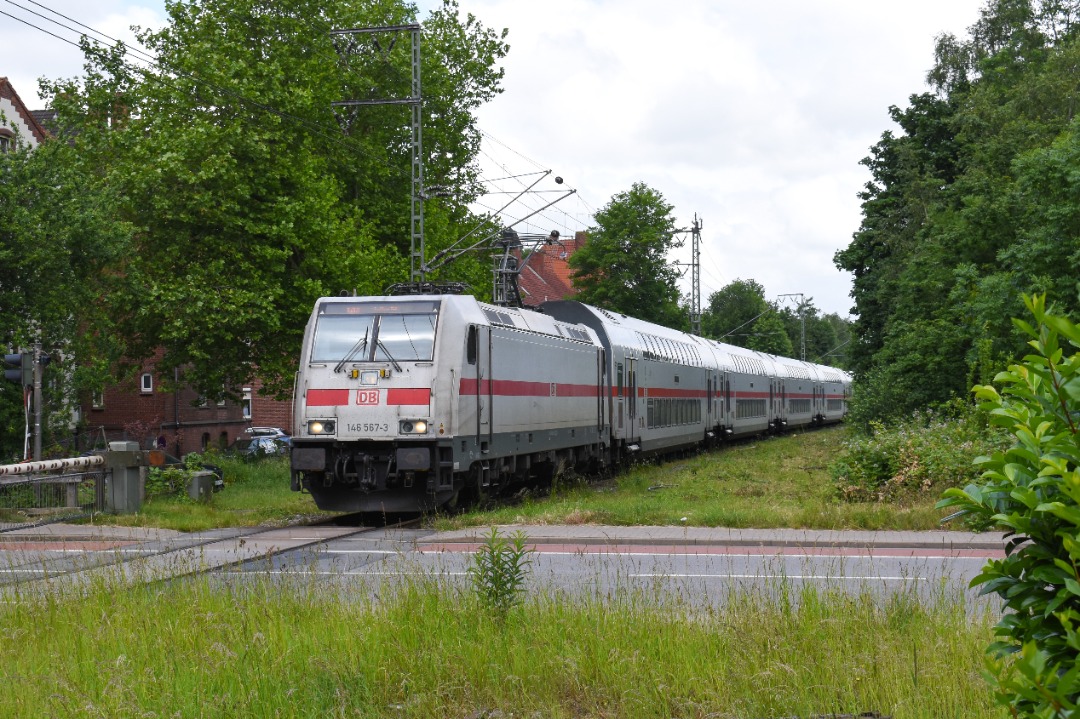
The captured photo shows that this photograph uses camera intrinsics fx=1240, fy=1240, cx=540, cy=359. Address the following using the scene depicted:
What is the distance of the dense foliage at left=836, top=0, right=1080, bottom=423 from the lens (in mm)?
25750

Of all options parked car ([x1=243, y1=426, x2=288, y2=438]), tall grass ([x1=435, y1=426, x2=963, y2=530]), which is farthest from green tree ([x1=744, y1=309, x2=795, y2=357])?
tall grass ([x1=435, y1=426, x2=963, y2=530])

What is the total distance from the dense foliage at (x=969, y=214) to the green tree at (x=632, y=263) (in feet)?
72.6

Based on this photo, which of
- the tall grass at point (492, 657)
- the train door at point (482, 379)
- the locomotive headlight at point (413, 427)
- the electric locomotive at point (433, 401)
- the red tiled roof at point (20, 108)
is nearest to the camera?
the tall grass at point (492, 657)

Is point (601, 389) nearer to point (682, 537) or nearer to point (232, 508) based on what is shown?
point (232, 508)

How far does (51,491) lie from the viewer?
19719mm

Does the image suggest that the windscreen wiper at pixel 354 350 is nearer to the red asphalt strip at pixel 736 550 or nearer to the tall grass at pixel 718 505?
the tall grass at pixel 718 505

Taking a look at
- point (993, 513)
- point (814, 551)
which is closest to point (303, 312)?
point (814, 551)

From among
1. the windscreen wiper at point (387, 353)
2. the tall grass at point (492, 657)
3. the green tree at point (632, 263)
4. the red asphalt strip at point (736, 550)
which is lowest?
the red asphalt strip at point (736, 550)

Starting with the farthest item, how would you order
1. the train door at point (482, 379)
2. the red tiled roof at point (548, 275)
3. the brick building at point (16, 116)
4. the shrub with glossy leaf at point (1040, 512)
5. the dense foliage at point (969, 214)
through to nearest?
the red tiled roof at point (548, 275), the brick building at point (16, 116), the dense foliage at point (969, 214), the train door at point (482, 379), the shrub with glossy leaf at point (1040, 512)

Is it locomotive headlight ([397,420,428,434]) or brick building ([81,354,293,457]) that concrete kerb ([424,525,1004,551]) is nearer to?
locomotive headlight ([397,420,428,434])

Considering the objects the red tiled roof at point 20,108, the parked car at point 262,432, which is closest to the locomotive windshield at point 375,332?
the red tiled roof at point 20,108

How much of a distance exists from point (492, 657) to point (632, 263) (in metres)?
62.5

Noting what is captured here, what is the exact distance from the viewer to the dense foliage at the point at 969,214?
84.5 feet

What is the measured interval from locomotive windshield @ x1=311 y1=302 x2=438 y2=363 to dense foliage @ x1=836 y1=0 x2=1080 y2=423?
8.64 m
